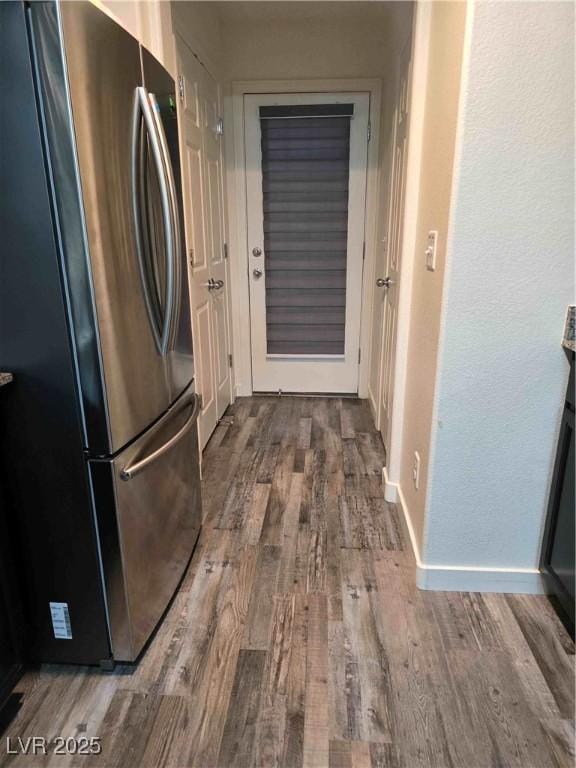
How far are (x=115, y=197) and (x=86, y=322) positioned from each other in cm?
31

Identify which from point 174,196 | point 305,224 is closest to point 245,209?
point 305,224

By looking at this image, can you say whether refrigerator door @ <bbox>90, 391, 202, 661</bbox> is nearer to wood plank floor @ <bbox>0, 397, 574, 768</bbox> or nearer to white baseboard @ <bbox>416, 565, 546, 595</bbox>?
wood plank floor @ <bbox>0, 397, 574, 768</bbox>

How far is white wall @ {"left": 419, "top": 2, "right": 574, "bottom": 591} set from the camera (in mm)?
1284

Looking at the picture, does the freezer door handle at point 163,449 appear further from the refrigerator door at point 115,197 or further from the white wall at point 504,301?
the white wall at point 504,301

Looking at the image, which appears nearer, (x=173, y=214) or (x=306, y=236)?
(x=173, y=214)

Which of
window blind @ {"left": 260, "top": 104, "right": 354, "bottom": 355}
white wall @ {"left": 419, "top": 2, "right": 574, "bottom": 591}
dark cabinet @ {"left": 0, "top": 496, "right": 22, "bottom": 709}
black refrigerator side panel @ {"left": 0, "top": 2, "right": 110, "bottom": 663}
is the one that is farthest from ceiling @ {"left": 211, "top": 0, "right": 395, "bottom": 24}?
dark cabinet @ {"left": 0, "top": 496, "right": 22, "bottom": 709}

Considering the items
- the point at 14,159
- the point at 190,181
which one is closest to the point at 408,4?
the point at 190,181

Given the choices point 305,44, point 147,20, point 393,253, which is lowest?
point 393,253

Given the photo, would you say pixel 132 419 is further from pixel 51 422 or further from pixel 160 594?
pixel 160 594

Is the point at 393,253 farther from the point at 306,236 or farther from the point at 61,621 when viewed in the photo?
the point at 61,621

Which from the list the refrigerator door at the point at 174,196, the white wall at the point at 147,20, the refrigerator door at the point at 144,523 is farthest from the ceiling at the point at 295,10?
the refrigerator door at the point at 144,523

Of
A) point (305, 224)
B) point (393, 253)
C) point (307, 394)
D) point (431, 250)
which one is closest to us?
point (431, 250)

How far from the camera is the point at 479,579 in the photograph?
1.69 m

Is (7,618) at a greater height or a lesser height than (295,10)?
lesser
